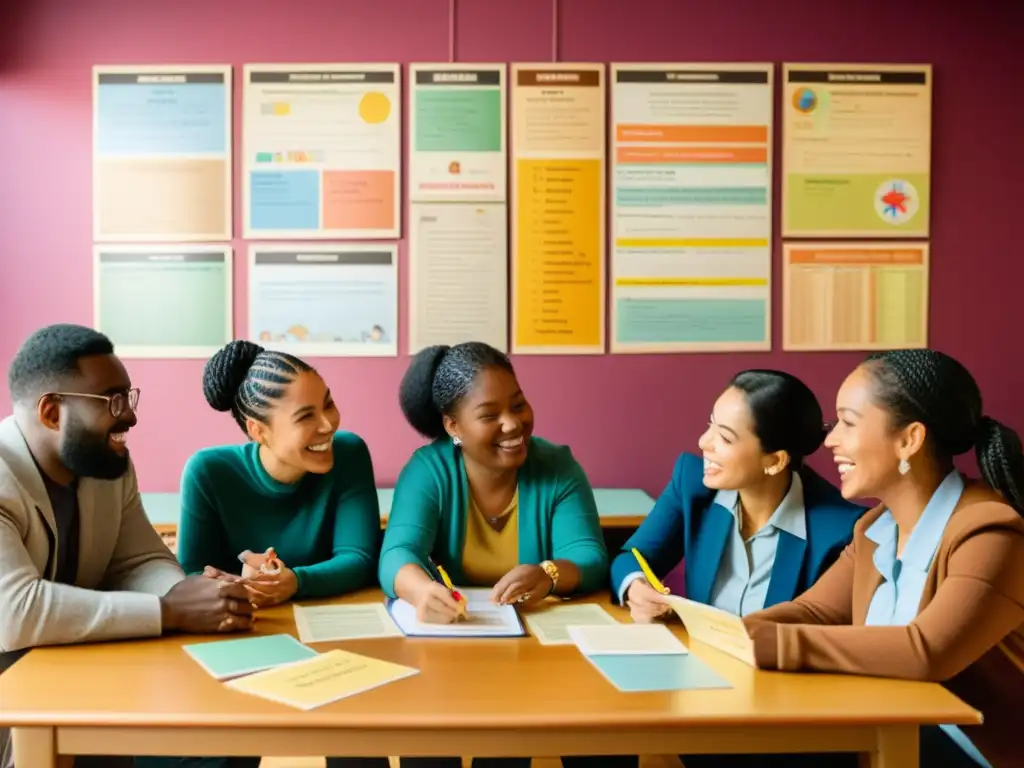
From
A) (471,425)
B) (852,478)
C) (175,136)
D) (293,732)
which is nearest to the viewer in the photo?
(293,732)

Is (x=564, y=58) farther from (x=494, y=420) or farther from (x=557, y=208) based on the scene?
(x=494, y=420)

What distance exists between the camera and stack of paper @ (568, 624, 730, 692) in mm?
1289

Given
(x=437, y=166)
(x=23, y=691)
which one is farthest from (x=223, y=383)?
(x=437, y=166)

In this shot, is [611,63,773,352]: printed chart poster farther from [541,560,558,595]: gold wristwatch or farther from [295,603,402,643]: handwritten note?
[295,603,402,643]: handwritten note

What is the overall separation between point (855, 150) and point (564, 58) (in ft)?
3.86

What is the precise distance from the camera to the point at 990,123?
3.31 meters

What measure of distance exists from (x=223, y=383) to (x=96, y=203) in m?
1.72

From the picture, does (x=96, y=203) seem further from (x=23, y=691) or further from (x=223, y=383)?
(x=23, y=691)

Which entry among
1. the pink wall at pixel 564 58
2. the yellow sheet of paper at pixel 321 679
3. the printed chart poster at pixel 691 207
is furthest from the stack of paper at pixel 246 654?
the printed chart poster at pixel 691 207

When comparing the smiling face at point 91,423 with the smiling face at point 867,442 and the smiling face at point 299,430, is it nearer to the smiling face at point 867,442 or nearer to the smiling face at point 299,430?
the smiling face at point 299,430

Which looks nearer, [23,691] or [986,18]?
[23,691]

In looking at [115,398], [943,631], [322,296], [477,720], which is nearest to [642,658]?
[477,720]

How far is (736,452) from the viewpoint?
5.78ft

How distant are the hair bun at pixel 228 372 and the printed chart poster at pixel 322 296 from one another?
1.29m
